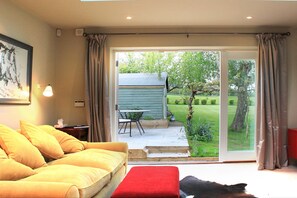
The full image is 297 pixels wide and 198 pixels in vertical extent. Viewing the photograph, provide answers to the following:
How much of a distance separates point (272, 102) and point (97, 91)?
9.79 ft

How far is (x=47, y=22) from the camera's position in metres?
4.55

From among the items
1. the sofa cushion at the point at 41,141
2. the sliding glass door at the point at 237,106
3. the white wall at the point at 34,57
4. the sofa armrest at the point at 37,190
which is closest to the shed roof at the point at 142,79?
the sliding glass door at the point at 237,106

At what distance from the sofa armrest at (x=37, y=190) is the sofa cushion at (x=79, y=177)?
0.36m

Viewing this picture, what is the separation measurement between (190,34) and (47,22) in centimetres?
244

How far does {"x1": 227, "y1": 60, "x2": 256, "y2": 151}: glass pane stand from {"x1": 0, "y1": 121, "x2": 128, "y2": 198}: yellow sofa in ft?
7.48

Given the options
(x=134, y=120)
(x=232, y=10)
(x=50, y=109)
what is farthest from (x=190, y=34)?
(x=134, y=120)

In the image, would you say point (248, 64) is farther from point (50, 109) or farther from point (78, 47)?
point (50, 109)

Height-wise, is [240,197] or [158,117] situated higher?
[158,117]

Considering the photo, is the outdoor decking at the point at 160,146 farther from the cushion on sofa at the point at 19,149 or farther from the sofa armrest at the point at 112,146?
the cushion on sofa at the point at 19,149

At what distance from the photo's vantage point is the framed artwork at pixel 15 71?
3395 mm

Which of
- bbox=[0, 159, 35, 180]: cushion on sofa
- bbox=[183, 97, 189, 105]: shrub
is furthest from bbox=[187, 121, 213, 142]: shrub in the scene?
bbox=[0, 159, 35, 180]: cushion on sofa

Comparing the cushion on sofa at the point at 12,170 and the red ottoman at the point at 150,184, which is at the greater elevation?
the cushion on sofa at the point at 12,170

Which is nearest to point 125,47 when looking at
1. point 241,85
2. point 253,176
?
point 241,85

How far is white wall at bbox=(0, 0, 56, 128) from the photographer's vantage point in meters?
3.49
